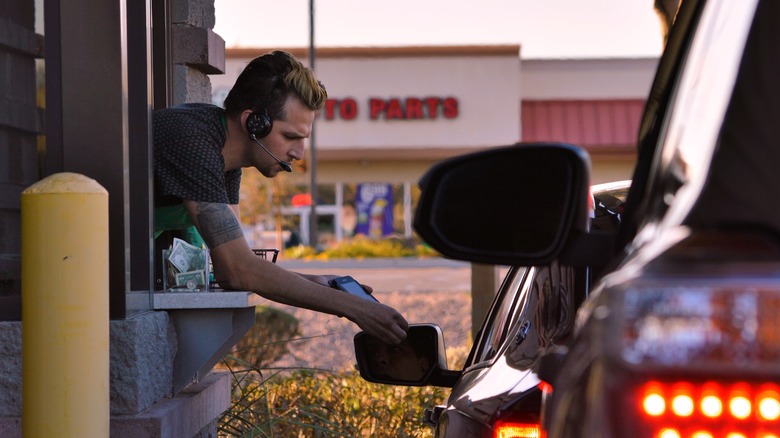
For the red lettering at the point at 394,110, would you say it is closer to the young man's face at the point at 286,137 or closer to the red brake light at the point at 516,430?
the young man's face at the point at 286,137

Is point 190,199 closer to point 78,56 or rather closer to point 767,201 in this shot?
point 78,56

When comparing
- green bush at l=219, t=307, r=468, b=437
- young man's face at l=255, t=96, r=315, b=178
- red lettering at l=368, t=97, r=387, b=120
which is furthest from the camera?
red lettering at l=368, t=97, r=387, b=120

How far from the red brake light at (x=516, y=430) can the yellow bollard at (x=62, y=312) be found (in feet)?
4.45

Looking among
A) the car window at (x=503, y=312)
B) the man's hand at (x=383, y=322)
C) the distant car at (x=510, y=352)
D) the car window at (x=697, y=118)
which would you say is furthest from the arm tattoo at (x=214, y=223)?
the car window at (x=697, y=118)

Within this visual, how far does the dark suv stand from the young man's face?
282cm

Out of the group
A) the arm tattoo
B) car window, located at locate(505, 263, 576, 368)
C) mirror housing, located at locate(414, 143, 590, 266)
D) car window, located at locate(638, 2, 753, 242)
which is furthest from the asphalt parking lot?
car window, located at locate(638, 2, 753, 242)

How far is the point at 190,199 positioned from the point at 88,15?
2.34 ft

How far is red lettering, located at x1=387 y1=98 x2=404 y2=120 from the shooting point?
3934 cm

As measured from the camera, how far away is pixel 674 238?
1201mm

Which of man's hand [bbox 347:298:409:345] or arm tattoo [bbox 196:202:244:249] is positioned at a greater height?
arm tattoo [bbox 196:202:244:249]

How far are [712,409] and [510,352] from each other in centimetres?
127

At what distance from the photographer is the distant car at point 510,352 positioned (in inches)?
78.7

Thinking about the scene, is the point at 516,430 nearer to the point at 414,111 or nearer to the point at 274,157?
the point at 274,157

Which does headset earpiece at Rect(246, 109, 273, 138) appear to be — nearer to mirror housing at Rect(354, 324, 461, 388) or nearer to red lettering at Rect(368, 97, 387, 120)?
mirror housing at Rect(354, 324, 461, 388)
